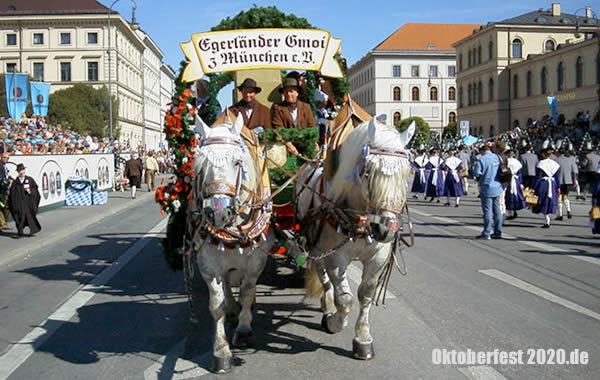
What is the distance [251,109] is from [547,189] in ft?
33.8

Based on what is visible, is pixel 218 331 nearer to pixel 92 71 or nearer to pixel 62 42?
pixel 92 71

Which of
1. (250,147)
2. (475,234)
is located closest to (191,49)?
(250,147)

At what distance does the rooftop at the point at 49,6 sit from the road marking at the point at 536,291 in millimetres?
75903

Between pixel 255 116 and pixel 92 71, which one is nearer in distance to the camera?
pixel 255 116

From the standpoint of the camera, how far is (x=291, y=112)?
746cm

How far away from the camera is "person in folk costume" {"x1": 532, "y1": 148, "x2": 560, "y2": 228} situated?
15133 mm

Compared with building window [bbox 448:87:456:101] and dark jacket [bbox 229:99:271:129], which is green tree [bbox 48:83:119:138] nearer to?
dark jacket [bbox 229:99:271:129]

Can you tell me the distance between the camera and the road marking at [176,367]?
16.8 feet

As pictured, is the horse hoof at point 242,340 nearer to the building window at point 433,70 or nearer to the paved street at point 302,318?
the paved street at point 302,318

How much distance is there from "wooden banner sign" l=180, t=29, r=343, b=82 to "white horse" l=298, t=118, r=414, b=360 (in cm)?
169

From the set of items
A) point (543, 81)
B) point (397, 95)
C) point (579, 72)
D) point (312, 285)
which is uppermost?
point (397, 95)

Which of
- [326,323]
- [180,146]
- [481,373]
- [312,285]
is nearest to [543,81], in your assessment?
[312,285]

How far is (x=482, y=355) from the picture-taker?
544cm

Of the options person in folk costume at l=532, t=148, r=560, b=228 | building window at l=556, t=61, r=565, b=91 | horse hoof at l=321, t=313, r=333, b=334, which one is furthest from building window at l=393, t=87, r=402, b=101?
horse hoof at l=321, t=313, r=333, b=334
